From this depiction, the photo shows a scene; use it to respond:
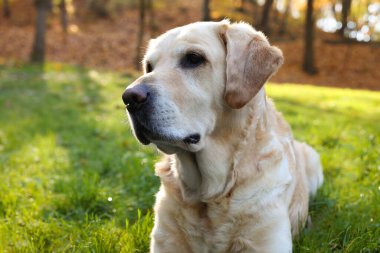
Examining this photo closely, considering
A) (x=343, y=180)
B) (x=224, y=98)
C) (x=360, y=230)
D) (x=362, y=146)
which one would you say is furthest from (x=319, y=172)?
(x=224, y=98)

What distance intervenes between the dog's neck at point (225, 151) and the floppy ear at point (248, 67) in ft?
0.55

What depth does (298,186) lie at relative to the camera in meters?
3.34

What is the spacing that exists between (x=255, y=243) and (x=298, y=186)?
2.73 ft

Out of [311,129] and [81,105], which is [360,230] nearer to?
[311,129]

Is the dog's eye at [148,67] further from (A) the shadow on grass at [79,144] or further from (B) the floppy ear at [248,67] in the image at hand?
(A) the shadow on grass at [79,144]

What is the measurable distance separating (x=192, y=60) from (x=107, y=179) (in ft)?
7.22

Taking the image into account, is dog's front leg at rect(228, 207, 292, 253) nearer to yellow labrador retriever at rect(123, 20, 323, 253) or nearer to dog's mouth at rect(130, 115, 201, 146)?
yellow labrador retriever at rect(123, 20, 323, 253)

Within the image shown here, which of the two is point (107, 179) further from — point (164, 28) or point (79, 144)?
point (164, 28)

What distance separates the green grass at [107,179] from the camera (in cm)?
308

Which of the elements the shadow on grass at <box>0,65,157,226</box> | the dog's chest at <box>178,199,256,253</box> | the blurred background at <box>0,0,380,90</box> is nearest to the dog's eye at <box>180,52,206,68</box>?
the dog's chest at <box>178,199,256,253</box>

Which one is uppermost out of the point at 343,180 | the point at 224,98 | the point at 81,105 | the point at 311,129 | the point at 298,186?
the point at 224,98

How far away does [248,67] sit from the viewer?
267 centimetres

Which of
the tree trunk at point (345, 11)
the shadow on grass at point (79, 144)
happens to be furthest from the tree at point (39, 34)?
the tree trunk at point (345, 11)

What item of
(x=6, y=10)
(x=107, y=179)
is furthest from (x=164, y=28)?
(x=107, y=179)
